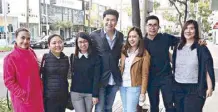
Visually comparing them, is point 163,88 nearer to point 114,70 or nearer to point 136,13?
point 114,70

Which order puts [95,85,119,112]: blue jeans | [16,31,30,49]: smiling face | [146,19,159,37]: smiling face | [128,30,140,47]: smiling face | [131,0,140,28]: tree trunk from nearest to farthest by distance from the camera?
[16,31,30,49]: smiling face → [128,30,140,47]: smiling face → [95,85,119,112]: blue jeans → [146,19,159,37]: smiling face → [131,0,140,28]: tree trunk

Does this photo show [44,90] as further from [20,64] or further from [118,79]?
[118,79]

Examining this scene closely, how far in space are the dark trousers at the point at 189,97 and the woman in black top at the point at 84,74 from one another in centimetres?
118

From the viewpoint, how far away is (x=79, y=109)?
5.04 meters

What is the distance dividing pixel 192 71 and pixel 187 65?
11 centimetres

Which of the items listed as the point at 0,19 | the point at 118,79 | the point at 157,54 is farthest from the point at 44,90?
the point at 0,19

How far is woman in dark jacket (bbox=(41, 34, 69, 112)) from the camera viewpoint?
4820 millimetres

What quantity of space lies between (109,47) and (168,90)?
112 cm

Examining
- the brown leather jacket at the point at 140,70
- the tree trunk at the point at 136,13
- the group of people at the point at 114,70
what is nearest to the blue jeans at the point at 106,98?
the group of people at the point at 114,70

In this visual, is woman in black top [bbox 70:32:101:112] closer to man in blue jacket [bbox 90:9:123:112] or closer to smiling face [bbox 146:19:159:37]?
man in blue jacket [bbox 90:9:123:112]

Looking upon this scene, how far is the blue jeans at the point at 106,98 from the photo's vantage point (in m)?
5.13

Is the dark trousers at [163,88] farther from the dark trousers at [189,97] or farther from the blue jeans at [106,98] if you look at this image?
the blue jeans at [106,98]

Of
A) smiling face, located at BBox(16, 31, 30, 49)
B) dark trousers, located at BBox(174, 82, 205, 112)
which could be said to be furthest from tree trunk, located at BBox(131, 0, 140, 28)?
smiling face, located at BBox(16, 31, 30, 49)

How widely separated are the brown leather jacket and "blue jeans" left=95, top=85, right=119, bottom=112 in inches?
13.4
